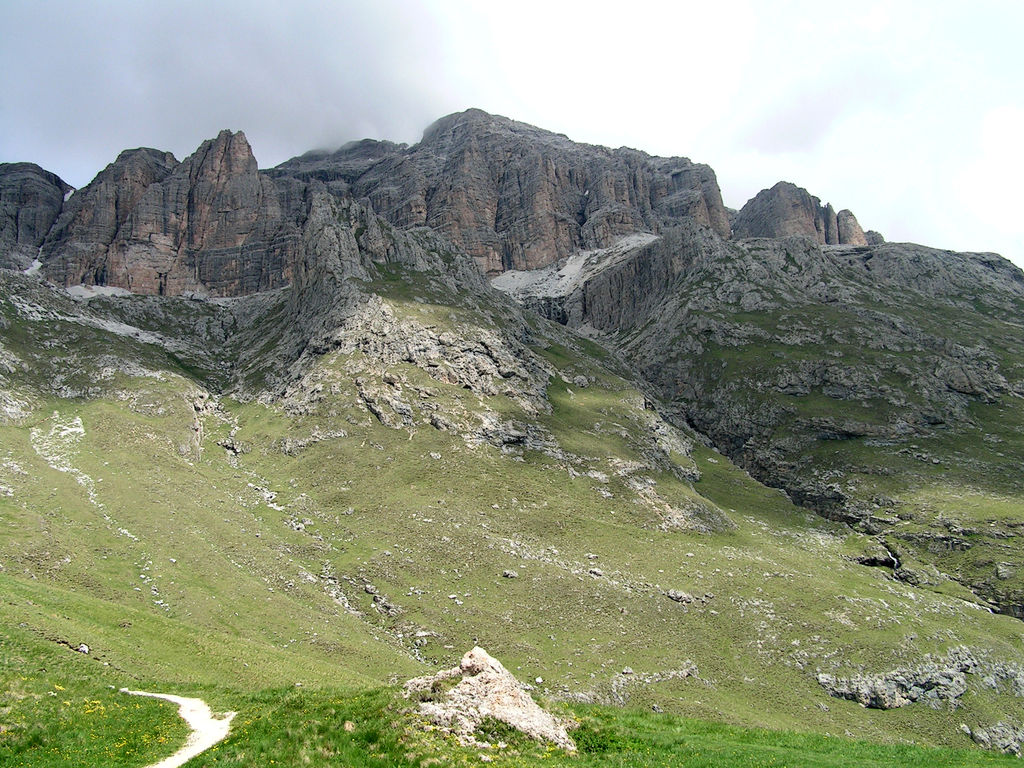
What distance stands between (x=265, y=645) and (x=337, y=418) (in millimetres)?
63522

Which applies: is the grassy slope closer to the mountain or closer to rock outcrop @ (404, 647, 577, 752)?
the mountain

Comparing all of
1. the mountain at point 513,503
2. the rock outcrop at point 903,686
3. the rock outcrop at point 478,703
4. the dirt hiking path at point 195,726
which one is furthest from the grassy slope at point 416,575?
the rock outcrop at point 478,703

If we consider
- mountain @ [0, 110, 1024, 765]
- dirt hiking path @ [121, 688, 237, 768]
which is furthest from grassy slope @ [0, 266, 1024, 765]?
dirt hiking path @ [121, 688, 237, 768]

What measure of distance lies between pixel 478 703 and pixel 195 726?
11791mm

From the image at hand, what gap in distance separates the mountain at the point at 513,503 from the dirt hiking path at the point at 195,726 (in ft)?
6.61

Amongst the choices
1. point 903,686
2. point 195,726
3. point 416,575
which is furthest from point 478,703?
point 903,686

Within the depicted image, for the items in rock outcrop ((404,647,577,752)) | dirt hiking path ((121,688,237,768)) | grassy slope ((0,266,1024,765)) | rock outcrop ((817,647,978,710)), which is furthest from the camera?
rock outcrop ((817,647,978,710))

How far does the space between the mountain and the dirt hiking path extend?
6.61 ft

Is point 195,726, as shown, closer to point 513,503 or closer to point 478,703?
point 478,703

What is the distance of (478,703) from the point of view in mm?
24297

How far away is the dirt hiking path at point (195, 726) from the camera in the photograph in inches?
821

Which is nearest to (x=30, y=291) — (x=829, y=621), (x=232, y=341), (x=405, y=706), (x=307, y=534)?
(x=232, y=341)

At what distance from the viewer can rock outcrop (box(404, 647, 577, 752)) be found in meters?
22.9

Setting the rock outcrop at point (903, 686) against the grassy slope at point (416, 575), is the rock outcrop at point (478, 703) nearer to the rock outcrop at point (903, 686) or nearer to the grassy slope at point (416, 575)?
Answer: the grassy slope at point (416, 575)
